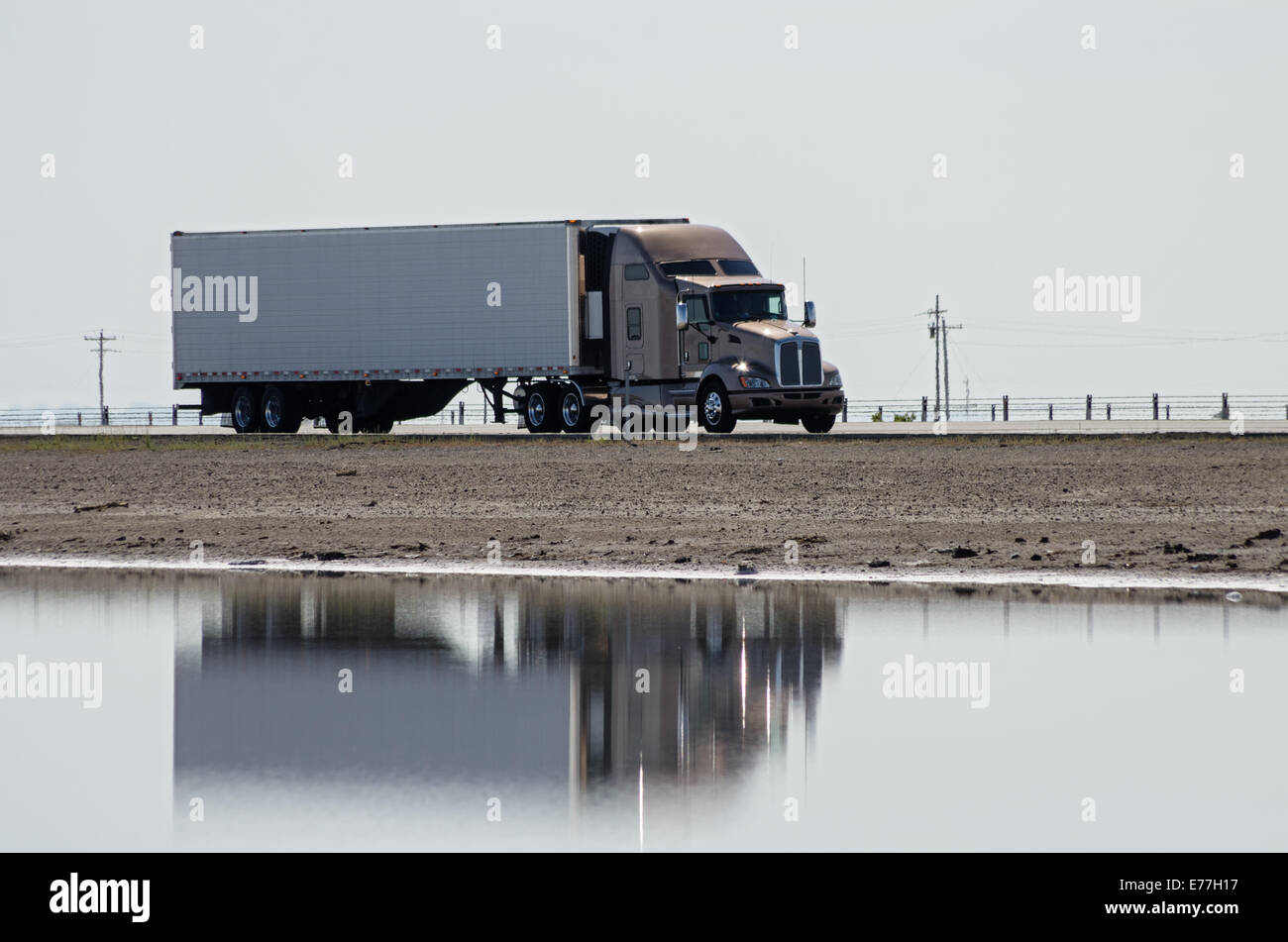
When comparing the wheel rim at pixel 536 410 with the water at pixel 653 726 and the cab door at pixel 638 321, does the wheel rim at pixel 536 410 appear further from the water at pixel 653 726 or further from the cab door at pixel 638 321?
the water at pixel 653 726

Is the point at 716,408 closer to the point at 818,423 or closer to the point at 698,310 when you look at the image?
the point at 698,310

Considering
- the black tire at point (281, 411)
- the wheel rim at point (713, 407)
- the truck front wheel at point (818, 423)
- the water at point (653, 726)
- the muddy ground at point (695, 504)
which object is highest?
the black tire at point (281, 411)

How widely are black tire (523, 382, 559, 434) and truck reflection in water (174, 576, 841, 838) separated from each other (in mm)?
24901

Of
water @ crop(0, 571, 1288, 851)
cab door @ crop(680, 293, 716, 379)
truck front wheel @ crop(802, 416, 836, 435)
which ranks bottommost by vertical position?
water @ crop(0, 571, 1288, 851)

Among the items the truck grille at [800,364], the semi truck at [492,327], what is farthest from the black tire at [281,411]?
the truck grille at [800,364]

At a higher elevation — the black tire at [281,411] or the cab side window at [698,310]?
the cab side window at [698,310]

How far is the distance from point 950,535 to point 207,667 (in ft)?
36.9

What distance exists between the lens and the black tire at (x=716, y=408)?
37844mm

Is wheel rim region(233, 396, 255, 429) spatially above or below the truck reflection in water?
above

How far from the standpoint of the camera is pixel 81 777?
9.36 metres

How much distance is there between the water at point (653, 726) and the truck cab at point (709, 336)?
21.0 meters

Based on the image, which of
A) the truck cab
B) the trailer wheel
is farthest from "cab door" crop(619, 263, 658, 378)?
the trailer wheel

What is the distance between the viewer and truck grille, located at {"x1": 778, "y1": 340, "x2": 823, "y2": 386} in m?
37.3

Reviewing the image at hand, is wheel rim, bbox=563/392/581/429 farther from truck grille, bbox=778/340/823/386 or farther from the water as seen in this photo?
the water
